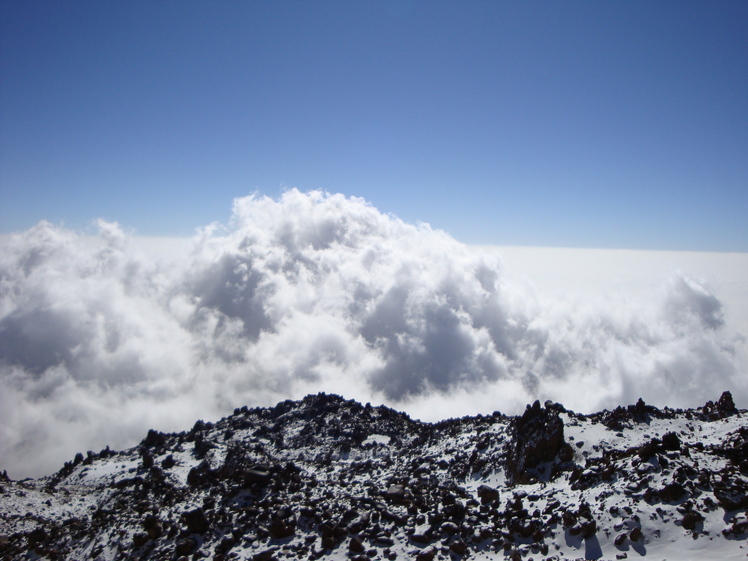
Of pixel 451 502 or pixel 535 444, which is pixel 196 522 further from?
pixel 535 444

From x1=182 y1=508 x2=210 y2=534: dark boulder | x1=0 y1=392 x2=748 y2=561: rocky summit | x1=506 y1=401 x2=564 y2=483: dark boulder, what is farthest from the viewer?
x1=506 y1=401 x2=564 y2=483: dark boulder

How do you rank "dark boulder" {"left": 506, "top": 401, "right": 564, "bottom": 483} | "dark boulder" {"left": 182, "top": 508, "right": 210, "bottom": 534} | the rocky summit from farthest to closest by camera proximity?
"dark boulder" {"left": 506, "top": 401, "right": 564, "bottom": 483} → "dark boulder" {"left": 182, "top": 508, "right": 210, "bottom": 534} → the rocky summit

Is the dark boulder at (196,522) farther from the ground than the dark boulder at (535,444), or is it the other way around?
the dark boulder at (535,444)

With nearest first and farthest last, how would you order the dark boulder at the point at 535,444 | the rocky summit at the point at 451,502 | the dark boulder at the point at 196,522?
the rocky summit at the point at 451,502
the dark boulder at the point at 196,522
the dark boulder at the point at 535,444

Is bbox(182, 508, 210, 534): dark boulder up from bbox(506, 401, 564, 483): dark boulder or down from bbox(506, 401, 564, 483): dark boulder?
down

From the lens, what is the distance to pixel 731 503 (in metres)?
14.6

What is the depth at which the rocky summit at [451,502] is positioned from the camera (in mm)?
15414

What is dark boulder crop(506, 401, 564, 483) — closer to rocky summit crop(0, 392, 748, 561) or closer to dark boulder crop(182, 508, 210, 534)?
rocky summit crop(0, 392, 748, 561)

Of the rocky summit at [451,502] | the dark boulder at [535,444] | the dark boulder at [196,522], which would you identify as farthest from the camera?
the dark boulder at [535,444]

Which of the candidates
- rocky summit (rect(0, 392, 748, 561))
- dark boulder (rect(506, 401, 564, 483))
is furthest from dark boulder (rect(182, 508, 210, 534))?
dark boulder (rect(506, 401, 564, 483))

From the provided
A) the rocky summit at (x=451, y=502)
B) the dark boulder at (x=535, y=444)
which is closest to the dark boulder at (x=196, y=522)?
the rocky summit at (x=451, y=502)

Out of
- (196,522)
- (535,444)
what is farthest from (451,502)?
(196,522)

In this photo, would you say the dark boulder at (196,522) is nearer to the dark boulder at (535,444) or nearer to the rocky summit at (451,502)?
the rocky summit at (451,502)

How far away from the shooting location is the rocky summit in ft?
50.6
